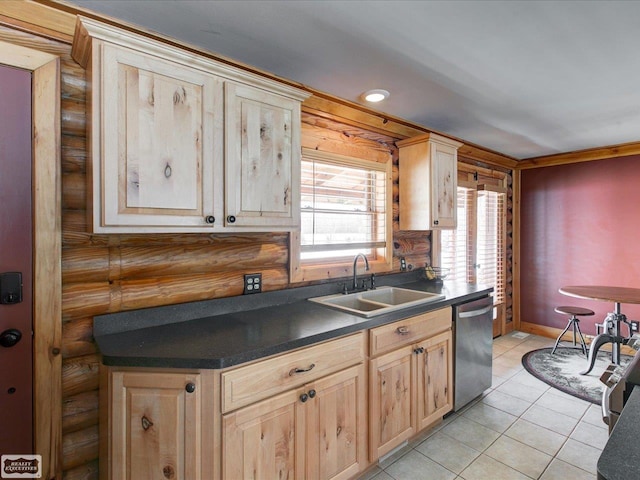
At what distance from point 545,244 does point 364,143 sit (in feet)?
10.5

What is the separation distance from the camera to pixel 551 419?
2.58 meters

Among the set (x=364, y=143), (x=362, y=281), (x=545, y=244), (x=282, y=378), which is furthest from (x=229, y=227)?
(x=545, y=244)

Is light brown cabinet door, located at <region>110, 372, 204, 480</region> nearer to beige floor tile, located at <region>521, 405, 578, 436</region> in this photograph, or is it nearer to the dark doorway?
the dark doorway

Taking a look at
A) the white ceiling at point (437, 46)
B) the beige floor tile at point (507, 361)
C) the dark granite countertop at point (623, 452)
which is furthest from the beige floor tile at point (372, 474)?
the white ceiling at point (437, 46)

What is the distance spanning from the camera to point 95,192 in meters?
1.36

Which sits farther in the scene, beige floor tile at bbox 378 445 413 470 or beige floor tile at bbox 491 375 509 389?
beige floor tile at bbox 491 375 509 389

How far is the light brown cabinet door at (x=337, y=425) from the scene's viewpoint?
164 cm

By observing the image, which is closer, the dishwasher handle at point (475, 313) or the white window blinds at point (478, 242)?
the dishwasher handle at point (475, 313)

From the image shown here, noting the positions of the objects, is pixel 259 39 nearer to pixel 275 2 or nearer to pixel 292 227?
pixel 275 2

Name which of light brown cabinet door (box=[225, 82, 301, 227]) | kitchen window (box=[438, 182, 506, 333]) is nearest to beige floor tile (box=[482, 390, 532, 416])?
kitchen window (box=[438, 182, 506, 333])

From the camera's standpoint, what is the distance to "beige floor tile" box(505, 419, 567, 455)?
225 centimetres

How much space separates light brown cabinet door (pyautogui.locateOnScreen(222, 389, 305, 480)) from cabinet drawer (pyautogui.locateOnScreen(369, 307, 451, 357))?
56cm

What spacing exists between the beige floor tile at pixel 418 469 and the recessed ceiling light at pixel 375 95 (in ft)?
7.99

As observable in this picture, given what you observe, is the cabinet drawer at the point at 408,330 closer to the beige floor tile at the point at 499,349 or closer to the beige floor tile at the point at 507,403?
the beige floor tile at the point at 507,403
